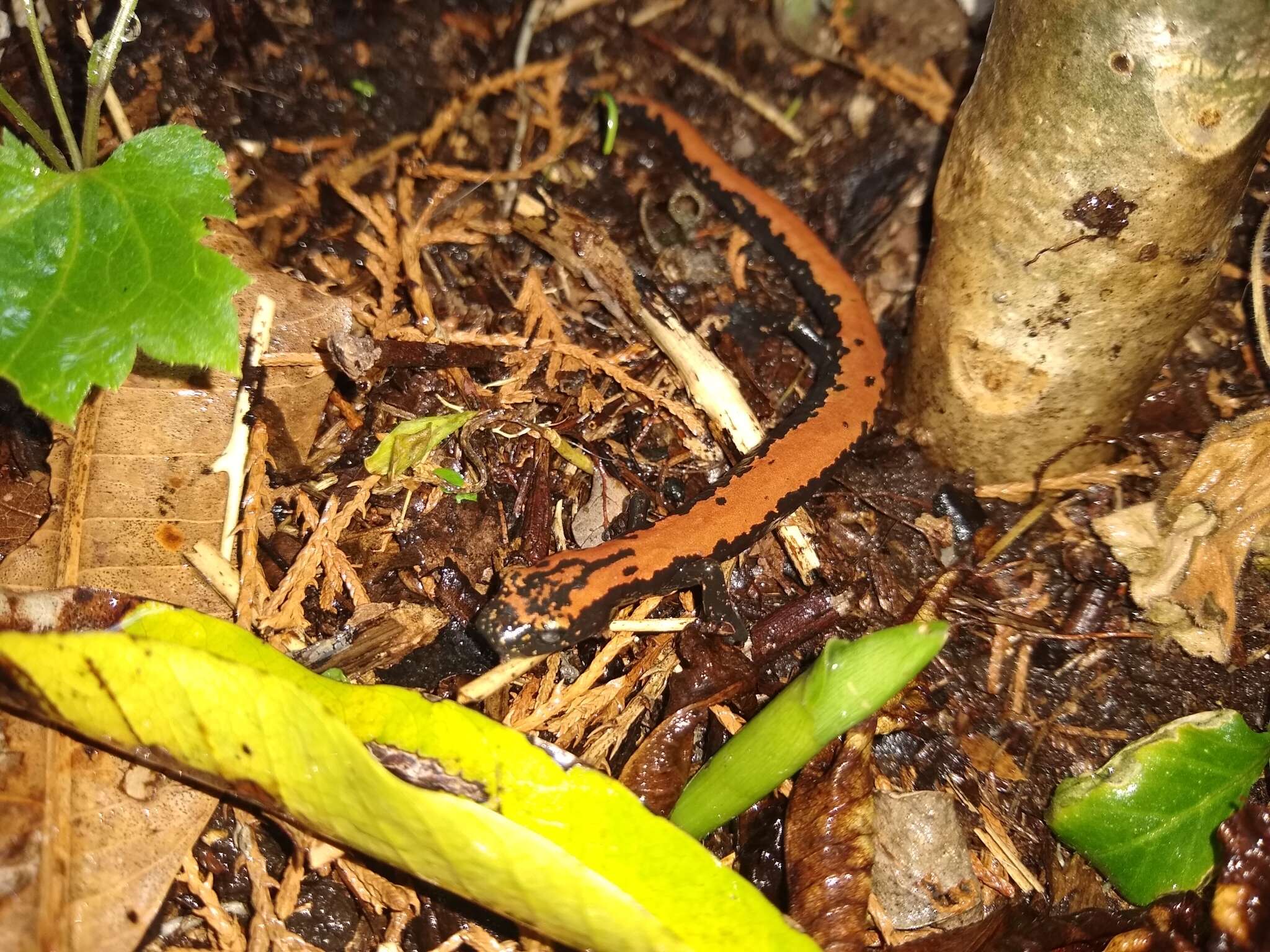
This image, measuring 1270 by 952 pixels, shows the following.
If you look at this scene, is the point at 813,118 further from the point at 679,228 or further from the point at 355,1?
the point at 355,1

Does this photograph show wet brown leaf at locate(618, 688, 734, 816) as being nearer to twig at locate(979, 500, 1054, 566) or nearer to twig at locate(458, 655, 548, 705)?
twig at locate(458, 655, 548, 705)

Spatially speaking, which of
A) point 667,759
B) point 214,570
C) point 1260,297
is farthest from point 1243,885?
point 214,570

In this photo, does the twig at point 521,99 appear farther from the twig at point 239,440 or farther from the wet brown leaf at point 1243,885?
the wet brown leaf at point 1243,885

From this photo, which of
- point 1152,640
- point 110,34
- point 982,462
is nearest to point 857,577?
point 982,462

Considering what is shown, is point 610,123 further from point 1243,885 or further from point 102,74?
point 1243,885

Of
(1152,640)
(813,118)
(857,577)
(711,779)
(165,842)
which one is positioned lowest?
(165,842)

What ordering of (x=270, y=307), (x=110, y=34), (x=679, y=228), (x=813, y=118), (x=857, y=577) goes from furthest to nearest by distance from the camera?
(x=813, y=118) → (x=679, y=228) → (x=857, y=577) → (x=270, y=307) → (x=110, y=34)
